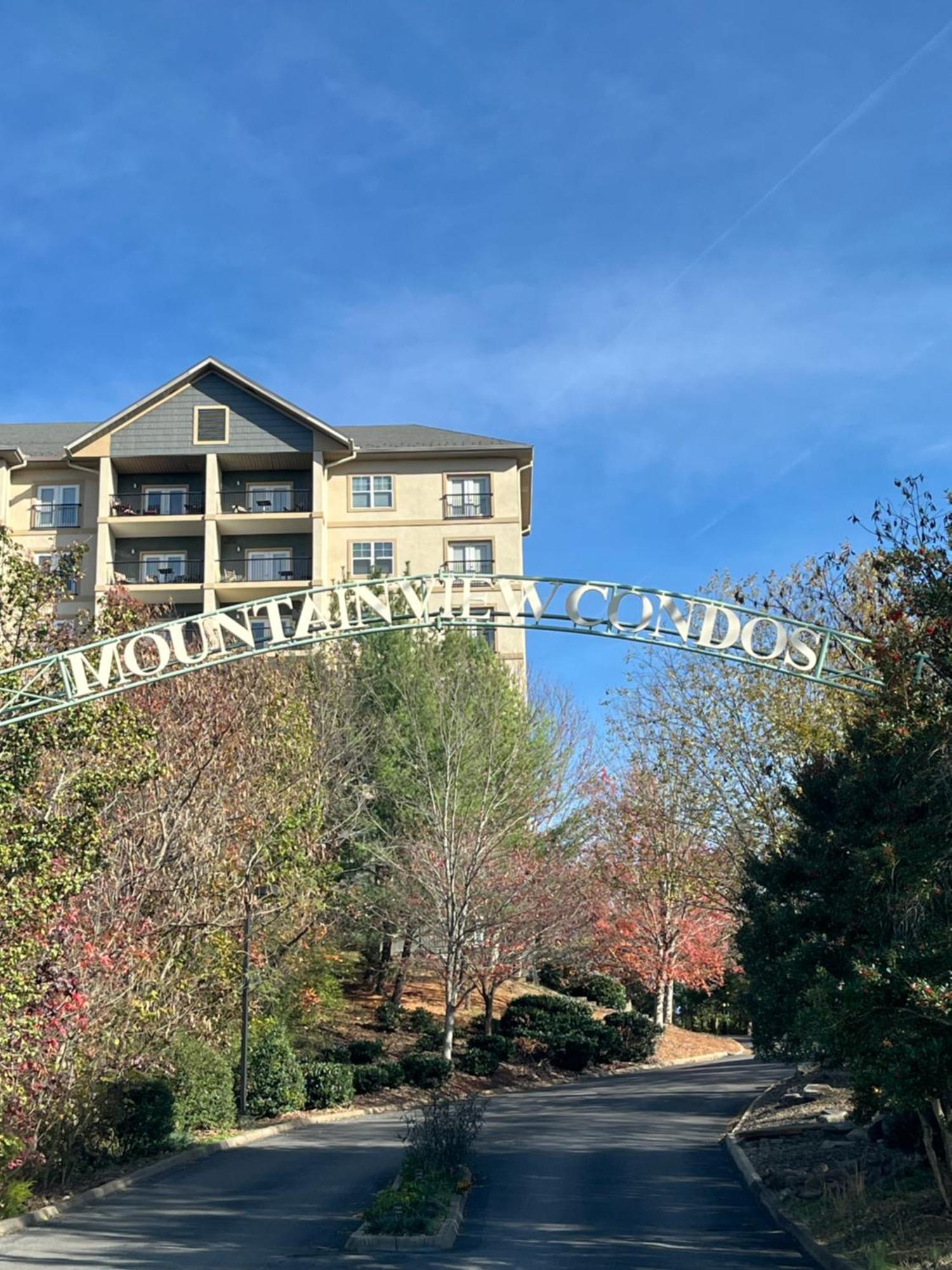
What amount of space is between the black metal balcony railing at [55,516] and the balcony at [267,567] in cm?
584

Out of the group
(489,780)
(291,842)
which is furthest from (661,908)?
(291,842)

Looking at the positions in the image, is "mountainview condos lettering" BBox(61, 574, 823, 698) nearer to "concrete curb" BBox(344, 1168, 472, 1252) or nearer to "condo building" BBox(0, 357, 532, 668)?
"concrete curb" BBox(344, 1168, 472, 1252)

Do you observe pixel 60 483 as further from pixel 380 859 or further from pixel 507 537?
pixel 380 859

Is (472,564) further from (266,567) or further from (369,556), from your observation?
(266,567)

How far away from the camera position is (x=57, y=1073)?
17203mm

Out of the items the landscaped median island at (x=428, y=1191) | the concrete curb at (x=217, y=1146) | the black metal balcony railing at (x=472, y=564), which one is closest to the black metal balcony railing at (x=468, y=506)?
the black metal balcony railing at (x=472, y=564)

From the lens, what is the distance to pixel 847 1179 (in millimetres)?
14445

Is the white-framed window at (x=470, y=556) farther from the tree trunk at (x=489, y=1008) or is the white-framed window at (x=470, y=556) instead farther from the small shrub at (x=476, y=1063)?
the small shrub at (x=476, y=1063)

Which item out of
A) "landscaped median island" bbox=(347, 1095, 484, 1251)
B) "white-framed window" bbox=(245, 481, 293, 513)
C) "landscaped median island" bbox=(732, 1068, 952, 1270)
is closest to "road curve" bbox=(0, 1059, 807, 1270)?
"landscaped median island" bbox=(347, 1095, 484, 1251)

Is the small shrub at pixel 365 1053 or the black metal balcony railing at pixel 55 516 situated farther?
the black metal balcony railing at pixel 55 516

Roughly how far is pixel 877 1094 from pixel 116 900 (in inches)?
485

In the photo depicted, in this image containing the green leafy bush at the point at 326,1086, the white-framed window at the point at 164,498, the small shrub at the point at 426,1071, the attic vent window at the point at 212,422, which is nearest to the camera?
the green leafy bush at the point at 326,1086

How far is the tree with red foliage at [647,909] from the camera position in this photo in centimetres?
3347

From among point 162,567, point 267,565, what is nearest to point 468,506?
point 267,565
